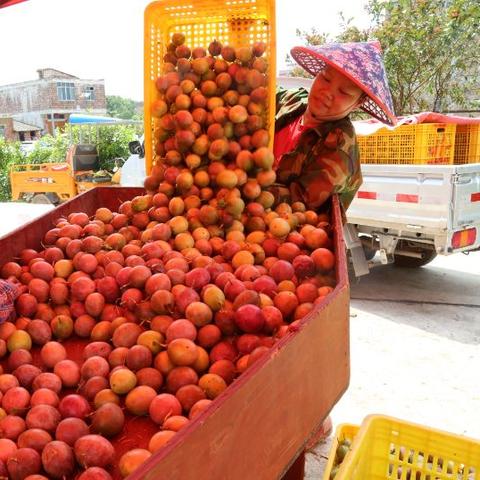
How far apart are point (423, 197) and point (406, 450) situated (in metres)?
3.35

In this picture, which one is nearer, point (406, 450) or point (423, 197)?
point (406, 450)

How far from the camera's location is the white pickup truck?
15.3 ft

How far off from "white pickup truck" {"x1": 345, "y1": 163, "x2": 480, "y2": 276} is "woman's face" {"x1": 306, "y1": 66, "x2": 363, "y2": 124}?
2.49 metres

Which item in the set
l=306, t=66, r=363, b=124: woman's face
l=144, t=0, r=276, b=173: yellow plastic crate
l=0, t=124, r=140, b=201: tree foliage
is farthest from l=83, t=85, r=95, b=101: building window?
l=306, t=66, r=363, b=124: woman's face

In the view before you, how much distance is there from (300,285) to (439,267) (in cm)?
536

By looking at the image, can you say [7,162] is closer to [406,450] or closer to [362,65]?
[362,65]

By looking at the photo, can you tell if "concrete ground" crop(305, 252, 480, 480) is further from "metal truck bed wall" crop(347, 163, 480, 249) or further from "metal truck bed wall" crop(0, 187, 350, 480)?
"metal truck bed wall" crop(0, 187, 350, 480)

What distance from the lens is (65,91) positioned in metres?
34.8

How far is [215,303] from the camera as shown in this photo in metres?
1.65

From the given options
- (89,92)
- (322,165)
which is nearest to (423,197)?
(322,165)

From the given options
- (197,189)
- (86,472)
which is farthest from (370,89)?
(86,472)

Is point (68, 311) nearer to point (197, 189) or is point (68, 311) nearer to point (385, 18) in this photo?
point (197, 189)

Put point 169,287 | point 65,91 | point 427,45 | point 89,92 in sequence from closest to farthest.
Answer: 1. point 169,287
2. point 427,45
3. point 65,91
4. point 89,92

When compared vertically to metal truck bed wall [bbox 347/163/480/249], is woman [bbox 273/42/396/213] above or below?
above
